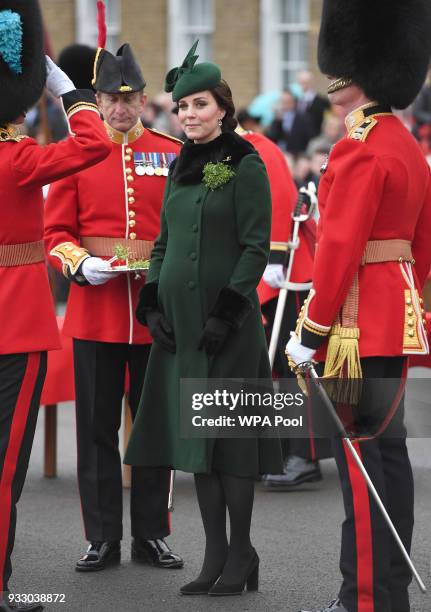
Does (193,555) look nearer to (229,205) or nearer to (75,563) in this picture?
(75,563)

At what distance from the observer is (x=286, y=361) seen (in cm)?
711

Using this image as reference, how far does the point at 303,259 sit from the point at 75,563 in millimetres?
2222

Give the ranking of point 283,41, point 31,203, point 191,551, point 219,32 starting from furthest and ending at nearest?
point 219,32 < point 283,41 < point 191,551 < point 31,203

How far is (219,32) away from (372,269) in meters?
18.0

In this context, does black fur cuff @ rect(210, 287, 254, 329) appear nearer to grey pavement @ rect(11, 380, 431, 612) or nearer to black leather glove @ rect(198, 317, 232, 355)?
black leather glove @ rect(198, 317, 232, 355)

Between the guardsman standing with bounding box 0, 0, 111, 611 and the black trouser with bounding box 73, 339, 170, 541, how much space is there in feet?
2.10

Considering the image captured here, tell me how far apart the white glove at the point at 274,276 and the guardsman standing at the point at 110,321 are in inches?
55.9

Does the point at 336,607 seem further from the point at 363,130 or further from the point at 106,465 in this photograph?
the point at 363,130

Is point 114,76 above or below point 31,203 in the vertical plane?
above

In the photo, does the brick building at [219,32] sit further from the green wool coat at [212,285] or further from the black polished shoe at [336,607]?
the black polished shoe at [336,607]

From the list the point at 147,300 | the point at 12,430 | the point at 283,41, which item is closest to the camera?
the point at 12,430

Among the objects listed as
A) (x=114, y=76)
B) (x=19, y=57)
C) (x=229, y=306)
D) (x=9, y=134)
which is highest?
(x=19, y=57)

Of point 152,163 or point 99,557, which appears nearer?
point 99,557

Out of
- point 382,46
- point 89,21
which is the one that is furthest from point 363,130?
point 89,21
